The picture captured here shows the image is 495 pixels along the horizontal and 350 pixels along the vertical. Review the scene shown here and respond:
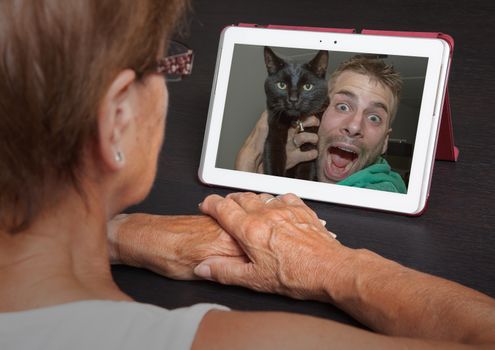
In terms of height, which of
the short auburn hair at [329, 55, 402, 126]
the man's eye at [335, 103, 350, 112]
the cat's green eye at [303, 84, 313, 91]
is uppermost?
the short auburn hair at [329, 55, 402, 126]

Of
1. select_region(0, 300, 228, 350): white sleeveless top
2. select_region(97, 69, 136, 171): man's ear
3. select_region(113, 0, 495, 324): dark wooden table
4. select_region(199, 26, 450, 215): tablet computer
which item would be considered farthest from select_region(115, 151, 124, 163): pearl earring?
select_region(199, 26, 450, 215): tablet computer

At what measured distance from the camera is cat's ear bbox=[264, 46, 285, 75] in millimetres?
1195

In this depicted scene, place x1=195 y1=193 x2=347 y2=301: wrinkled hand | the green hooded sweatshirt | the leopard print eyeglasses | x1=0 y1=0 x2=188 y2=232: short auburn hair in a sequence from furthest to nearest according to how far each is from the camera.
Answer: the green hooded sweatshirt < x1=195 y1=193 x2=347 y2=301: wrinkled hand < the leopard print eyeglasses < x1=0 y1=0 x2=188 y2=232: short auburn hair

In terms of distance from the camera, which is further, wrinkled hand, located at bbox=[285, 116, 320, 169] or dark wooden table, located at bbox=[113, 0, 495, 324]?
wrinkled hand, located at bbox=[285, 116, 320, 169]

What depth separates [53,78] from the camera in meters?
0.57

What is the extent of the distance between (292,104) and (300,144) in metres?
0.07

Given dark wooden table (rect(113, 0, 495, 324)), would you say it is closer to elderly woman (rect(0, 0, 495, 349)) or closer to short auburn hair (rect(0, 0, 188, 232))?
elderly woman (rect(0, 0, 495, 349))

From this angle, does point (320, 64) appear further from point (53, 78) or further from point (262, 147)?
point (53, 78)

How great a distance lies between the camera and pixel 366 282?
2.89 feet

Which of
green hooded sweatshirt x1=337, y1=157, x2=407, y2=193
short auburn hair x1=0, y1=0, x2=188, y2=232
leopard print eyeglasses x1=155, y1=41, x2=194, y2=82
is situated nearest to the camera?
short auburn hair x1=0, y1=0, x2=188, y2=232

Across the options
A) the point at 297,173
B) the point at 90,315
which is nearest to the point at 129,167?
the point at 90,315

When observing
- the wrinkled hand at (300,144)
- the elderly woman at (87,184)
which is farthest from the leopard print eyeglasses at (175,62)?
the wrinkled hand at (300,144)

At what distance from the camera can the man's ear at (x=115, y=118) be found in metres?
0.60

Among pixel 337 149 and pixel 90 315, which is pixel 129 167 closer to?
pixel 90 315
